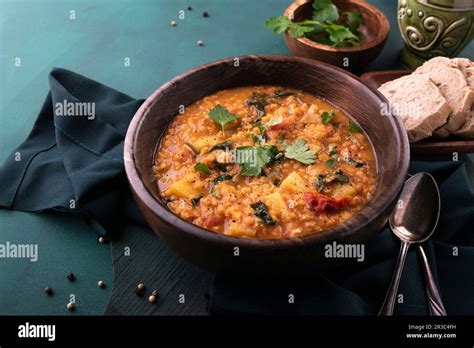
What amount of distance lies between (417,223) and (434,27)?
1.88m

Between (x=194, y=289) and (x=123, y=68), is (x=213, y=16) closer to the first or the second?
(x=123, y=68)

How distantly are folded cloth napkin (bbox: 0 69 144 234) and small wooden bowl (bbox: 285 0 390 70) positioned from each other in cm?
143

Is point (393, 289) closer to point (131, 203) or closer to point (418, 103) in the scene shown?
point (418, 103)

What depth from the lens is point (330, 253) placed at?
8.34ft

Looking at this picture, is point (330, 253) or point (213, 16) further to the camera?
point (213, 16)

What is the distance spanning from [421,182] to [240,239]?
149 centimetres

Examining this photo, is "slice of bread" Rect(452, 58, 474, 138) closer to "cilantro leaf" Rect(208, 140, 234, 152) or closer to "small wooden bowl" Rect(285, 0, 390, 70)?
"small wooden bowl" Rect(285, 0, 390, 70)

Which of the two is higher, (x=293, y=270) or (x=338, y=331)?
(x=293, y=270)

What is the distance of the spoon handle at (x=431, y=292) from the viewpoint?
281 cm

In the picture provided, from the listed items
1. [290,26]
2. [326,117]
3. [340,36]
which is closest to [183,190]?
[326,117]

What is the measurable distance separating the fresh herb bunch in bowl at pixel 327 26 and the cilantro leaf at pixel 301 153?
140cm

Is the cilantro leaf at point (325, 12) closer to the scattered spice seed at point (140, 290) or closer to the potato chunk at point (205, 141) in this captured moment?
the potato chunk at point (205, 141)

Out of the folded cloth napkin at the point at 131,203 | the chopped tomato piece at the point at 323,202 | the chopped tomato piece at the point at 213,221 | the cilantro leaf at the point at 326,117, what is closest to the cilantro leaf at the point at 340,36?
the cilantro leaf at the point at 326,117

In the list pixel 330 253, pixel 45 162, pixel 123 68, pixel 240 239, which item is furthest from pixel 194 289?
pixel 123 68
